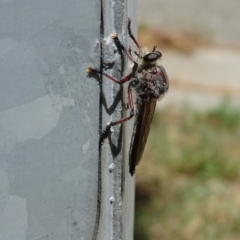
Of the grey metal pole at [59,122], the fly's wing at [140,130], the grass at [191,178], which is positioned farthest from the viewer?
the grass at [191,178]

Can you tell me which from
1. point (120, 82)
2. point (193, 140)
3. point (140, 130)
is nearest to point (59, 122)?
point (120, 82)

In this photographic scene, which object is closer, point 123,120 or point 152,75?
point 123,120

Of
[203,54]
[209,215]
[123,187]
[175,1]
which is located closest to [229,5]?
[175,1]

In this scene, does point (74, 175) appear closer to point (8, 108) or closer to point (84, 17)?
point (8, 108)

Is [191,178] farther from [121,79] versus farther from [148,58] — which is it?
[121,79]

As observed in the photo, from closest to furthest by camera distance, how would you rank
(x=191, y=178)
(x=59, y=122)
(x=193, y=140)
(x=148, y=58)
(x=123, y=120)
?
(x=59, y=122) < (x=123, y=120) < (x=148, y=58) < (x=191, y=178) < (x=193, y=140)

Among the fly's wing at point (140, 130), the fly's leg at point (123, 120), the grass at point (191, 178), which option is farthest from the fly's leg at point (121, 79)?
the grass at point (191, 178)

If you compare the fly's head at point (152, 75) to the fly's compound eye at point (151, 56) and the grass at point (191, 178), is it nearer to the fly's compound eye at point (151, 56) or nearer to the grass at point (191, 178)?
the fly's compound eye at point (151, 56)

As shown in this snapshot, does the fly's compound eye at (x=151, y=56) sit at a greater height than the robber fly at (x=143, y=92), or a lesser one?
greater
